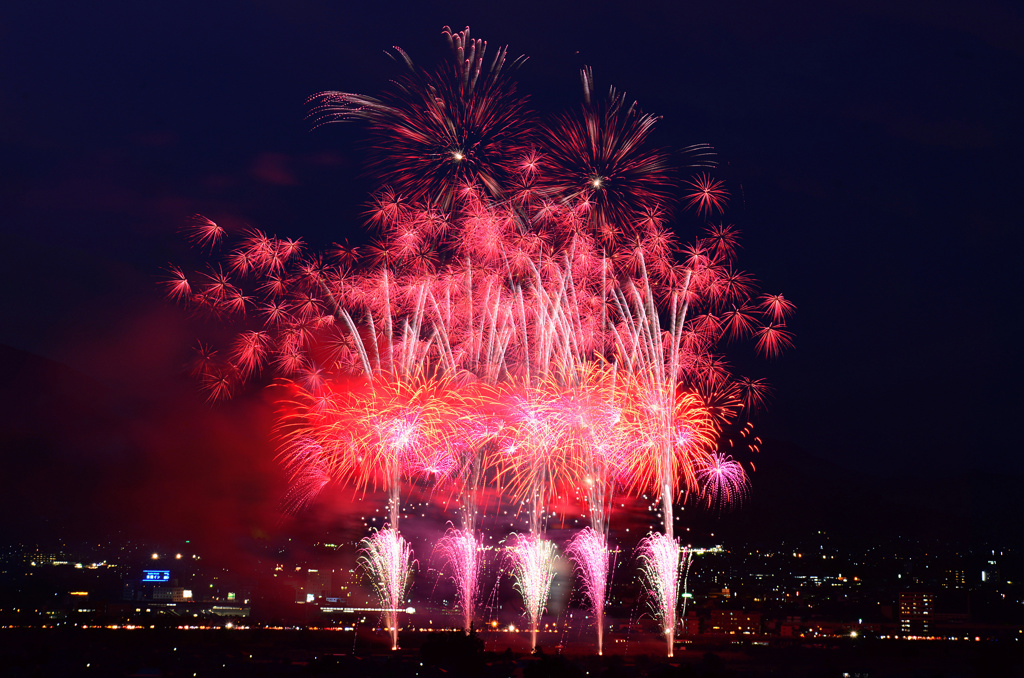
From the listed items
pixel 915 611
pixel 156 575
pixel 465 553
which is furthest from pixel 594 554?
pixel 156 575

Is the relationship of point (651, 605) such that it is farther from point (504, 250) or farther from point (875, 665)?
point (504, 250)

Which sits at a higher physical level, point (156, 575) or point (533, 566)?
point (533, 566)

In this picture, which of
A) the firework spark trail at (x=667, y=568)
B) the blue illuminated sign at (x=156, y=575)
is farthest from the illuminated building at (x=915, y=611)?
the blue illuminated sign at (x=156, y=575)

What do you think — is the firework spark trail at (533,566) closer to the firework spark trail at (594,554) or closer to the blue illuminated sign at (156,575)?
the firework spark trail at (594,554)

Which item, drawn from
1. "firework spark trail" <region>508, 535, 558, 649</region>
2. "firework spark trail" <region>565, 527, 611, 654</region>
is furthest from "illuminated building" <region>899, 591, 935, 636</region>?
"firework spark trail" <region>565, 527, 611, 654</region>

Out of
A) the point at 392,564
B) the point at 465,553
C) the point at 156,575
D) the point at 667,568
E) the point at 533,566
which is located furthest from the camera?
the point at 156,575

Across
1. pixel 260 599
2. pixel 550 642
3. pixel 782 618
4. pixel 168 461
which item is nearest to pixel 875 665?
pixel 550 642

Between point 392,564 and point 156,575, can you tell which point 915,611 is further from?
point 156,575

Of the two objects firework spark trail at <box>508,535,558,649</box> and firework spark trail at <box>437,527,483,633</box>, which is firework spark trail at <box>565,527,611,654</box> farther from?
firework spark trail at <box>437,527,483,633</box>
